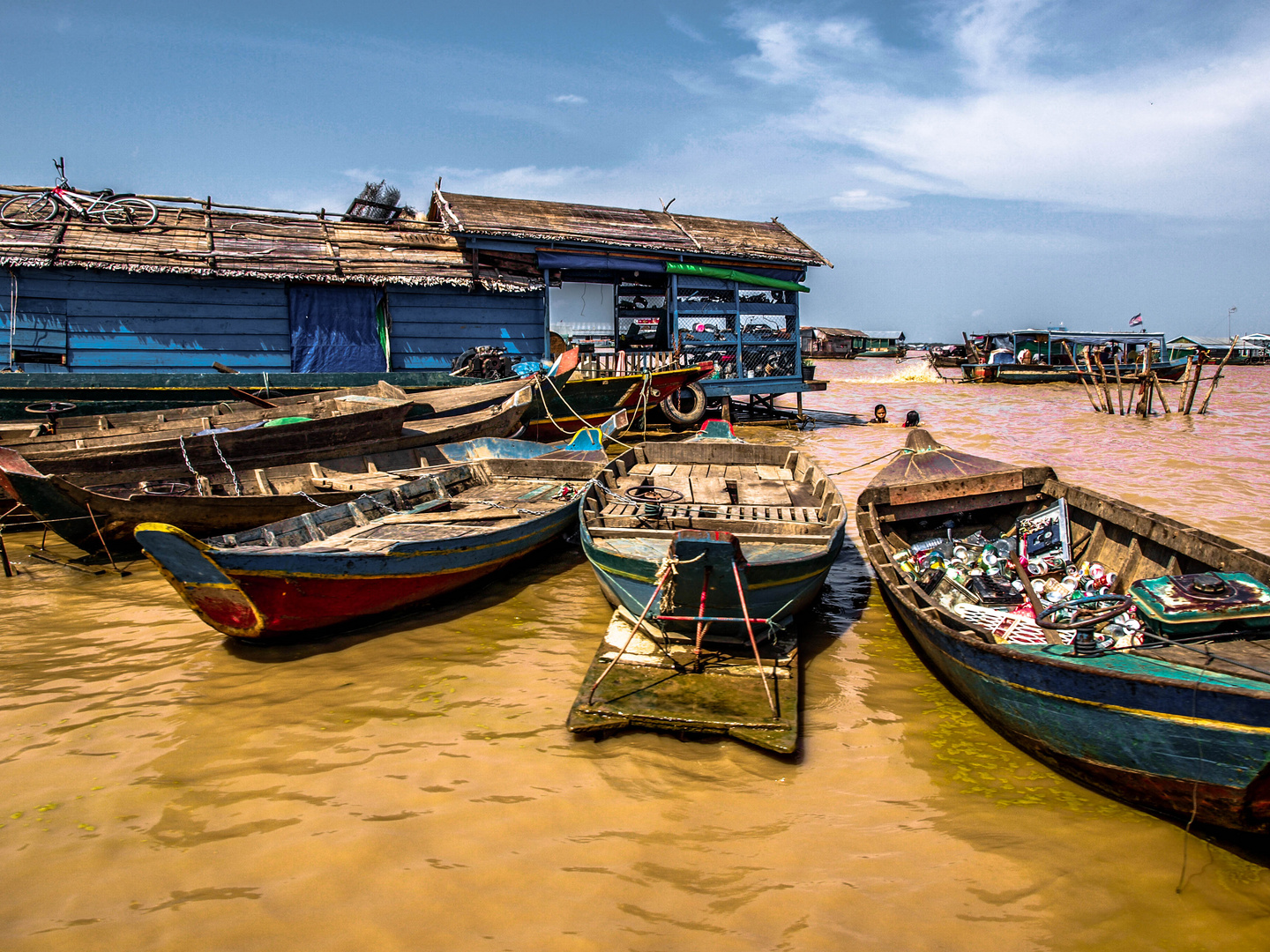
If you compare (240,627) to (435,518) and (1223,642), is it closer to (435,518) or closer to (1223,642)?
(435,518)

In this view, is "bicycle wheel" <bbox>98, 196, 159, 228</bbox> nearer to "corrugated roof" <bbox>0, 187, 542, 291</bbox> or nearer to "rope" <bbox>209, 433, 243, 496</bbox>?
"corrugated roof" <bbox>0, 187, 542, 291</bbox>

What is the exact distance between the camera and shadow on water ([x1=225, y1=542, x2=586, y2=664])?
224 inches

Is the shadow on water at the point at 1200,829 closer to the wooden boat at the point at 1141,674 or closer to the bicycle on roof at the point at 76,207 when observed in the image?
the wooden boat at the point at 1141,674

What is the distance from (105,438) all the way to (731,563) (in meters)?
9.16

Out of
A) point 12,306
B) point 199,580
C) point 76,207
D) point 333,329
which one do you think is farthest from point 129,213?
point 199,580

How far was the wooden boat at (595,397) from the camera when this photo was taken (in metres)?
13.9

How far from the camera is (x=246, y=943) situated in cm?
289

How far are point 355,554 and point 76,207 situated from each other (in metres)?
12.7

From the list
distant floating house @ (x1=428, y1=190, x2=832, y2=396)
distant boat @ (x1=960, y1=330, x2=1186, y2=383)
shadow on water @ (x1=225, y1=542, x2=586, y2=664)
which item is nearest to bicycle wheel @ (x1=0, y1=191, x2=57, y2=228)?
distant floating house @ (x1=428, y1=190, x2=832, y2=396)

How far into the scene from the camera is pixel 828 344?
67.4m

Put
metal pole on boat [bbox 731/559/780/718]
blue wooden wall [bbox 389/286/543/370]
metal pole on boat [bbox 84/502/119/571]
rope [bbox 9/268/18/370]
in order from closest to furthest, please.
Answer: metal pole on boat [bbox 731/559/780/718], metal pole on boat [bbox 84/502/119/571], rope [bbox 9/268/18/370], blue wooden wall [bbox 389/286/543/370]

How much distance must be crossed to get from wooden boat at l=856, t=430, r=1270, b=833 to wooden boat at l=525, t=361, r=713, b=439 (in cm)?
868

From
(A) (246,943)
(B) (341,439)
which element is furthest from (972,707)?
(B) (341,439)

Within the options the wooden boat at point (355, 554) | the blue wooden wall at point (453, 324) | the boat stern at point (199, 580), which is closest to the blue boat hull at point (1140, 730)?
the wooden boat at point (355, 554)
